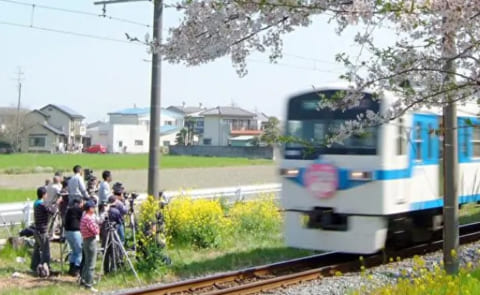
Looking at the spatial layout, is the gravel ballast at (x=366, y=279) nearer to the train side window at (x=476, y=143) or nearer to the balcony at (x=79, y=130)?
the train side window at (x=476, y=143)

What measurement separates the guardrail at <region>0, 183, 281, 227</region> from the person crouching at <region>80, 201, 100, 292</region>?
462 centimetres

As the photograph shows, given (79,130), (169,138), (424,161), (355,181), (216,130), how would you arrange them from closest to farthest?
(355,181)
(424,161)
(216,130)
(169,138)
(79,130)

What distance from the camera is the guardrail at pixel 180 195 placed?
15.3 meters

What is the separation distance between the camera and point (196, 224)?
560 inches

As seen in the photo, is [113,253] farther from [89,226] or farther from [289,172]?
[289,172]

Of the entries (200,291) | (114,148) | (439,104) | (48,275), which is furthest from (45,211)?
(114,148)

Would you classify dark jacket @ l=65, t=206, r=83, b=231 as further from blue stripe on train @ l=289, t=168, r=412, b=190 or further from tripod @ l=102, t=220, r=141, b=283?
blue stripe on train @ l=289, t=168, r=412, b=190

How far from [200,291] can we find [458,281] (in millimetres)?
4082

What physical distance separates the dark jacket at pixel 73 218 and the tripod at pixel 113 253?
0.45m

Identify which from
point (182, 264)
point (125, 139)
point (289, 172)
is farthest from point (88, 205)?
point (125, 139)

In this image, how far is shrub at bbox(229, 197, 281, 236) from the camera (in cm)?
1614

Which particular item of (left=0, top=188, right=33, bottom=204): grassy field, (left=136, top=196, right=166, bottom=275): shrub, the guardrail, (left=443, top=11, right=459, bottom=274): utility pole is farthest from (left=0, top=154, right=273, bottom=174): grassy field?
(left=443, top=11, right=459, bottom=274): utility pole

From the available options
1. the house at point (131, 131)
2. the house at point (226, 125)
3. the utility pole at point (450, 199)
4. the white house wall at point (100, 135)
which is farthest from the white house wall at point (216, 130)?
the utility pole at point (450, 199)

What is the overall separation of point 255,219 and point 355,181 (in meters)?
4.99
